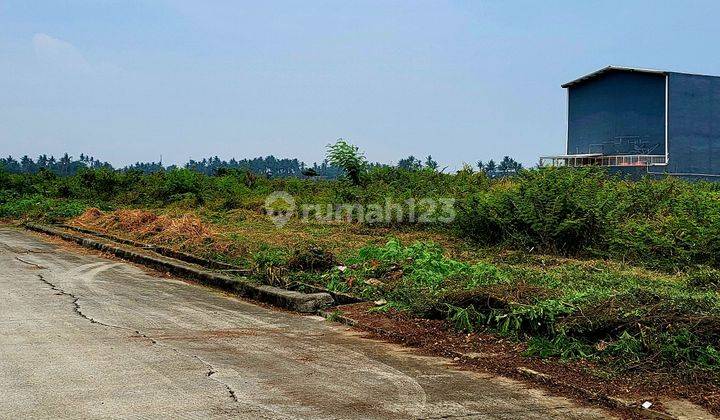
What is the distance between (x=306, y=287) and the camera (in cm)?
977

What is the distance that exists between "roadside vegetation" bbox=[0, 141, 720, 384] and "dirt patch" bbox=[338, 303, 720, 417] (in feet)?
0.48

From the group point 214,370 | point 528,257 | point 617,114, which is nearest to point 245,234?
point 528,257

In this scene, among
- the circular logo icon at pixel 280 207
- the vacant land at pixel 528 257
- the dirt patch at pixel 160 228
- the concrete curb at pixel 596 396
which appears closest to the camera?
the concrete curb at pixel 596 396

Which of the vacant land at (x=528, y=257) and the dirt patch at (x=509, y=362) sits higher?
the vacant land at (x=528, y=257)

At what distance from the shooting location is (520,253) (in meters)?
12.4

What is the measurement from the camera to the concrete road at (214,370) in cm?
490

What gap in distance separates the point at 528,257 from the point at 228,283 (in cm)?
503

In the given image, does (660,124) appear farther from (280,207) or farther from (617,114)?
(280,207)

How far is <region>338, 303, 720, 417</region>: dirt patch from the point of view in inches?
207

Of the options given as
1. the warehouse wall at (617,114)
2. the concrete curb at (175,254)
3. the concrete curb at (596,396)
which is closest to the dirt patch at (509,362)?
the concrete curb at (596,396)

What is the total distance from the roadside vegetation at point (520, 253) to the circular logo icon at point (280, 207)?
384 mm

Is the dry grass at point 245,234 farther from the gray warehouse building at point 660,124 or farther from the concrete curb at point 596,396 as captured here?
the gray warehouse building at point 660,124

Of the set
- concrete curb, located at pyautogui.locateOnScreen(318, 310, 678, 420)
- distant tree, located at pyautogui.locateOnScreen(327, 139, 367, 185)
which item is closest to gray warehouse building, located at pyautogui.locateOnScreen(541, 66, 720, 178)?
distant tree, located at pyautogui.locateOnScreen(327, 139, 367, 185)

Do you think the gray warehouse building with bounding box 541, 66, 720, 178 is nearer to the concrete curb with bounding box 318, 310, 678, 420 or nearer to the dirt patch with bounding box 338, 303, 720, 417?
the dirt patch with bounding box 338, 303, 720, 417
